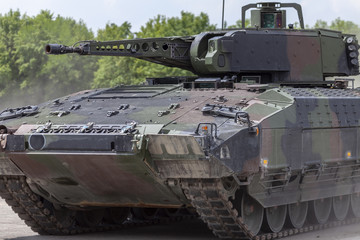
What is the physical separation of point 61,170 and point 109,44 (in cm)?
355

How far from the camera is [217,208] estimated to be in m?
17.3

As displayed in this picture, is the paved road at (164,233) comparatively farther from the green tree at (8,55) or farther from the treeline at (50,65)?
the green tree at (8,55)

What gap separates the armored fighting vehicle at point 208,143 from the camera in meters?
17.0

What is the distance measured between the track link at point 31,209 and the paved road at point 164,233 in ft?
0.85

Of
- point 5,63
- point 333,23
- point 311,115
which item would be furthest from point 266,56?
point 333,23

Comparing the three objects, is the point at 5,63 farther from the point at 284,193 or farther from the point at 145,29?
the point at 284,193

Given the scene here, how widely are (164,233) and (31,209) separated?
2.77m

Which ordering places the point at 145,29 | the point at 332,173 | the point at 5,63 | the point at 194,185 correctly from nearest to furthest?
the point at 194,185 < the point at 332,173 < the point at 5,63 < the point at 145,29

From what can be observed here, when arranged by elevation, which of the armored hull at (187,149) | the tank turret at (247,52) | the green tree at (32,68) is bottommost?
the green tree at (32,68)

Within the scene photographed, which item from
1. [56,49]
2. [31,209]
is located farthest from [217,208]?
[56,49]

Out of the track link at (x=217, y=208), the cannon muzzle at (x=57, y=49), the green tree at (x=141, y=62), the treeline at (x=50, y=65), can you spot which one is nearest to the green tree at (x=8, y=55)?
the treeline at (x=50, y=65)

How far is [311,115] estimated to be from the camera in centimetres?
1888

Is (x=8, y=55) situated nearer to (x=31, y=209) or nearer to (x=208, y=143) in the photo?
(x=31, y=209)

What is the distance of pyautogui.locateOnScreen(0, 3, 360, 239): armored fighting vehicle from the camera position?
55.7 feet
